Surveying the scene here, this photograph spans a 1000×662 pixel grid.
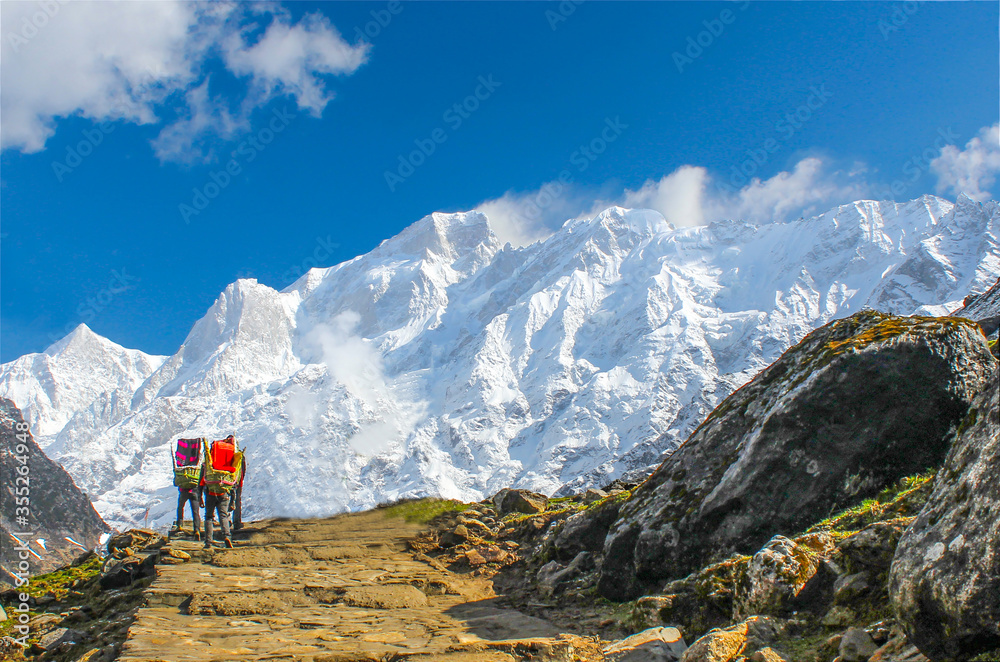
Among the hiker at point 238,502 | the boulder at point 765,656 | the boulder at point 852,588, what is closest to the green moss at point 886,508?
the boulder at point 852,588

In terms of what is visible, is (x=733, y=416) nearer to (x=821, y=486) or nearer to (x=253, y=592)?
(x=821, y=486)

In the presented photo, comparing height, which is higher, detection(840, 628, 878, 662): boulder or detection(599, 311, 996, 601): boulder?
detection(599, 311, 996, 601): boulder

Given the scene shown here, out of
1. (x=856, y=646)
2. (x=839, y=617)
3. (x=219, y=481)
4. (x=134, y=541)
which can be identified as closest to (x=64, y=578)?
(x=134, y=541)

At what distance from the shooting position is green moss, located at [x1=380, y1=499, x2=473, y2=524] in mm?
20031

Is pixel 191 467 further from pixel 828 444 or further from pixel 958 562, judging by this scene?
pixel 958 562

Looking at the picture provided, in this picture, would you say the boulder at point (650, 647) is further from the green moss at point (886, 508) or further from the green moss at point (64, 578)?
the green moss at point (64, 578)

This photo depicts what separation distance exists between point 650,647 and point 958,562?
10.1 ft

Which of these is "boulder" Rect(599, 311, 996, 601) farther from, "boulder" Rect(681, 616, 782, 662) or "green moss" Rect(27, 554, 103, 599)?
"green moss" Rect(27, 554, 103, 599)

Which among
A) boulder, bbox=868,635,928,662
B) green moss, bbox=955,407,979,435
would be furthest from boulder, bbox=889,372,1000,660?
green moss, bbox=955,407,979,435

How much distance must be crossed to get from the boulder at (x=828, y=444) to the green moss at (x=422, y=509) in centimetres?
1136

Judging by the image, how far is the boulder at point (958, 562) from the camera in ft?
13.7

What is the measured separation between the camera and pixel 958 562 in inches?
173

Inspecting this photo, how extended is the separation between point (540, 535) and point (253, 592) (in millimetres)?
7072

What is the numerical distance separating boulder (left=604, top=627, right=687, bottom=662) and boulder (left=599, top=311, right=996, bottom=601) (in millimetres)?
2329
